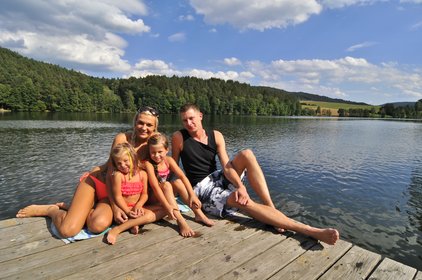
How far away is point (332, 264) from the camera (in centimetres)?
368

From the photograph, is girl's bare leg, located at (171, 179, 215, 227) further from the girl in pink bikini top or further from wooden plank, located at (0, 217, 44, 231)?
wooden plank, located at (0, 217, 44, 231)

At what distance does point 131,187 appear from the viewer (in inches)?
181

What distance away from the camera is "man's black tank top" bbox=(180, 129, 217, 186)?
5449mm

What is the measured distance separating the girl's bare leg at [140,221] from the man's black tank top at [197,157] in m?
1.01

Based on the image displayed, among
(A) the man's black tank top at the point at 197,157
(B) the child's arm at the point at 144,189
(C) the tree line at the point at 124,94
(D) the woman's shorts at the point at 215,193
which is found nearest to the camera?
(B) the child's arm at the point at 144,189

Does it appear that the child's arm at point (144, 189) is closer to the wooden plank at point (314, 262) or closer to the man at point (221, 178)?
the man at point (221, 178)

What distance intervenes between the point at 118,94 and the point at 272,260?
13681 centimetres

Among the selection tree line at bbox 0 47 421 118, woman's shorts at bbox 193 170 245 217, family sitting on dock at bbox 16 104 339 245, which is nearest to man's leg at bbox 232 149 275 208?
family sitting on dock at bbox 16 104 339 245

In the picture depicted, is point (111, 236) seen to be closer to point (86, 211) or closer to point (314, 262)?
point (86, 211)

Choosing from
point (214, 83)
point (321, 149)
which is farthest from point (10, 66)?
point (321, 149)

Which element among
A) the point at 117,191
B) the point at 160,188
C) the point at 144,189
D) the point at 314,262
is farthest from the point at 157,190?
the point at 314,262

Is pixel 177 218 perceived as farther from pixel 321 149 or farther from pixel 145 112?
pixel 321 149

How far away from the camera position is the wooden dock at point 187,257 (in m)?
3.31

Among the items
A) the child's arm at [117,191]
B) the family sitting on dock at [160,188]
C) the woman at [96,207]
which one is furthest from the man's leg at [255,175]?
the child's arm at [117,191]
